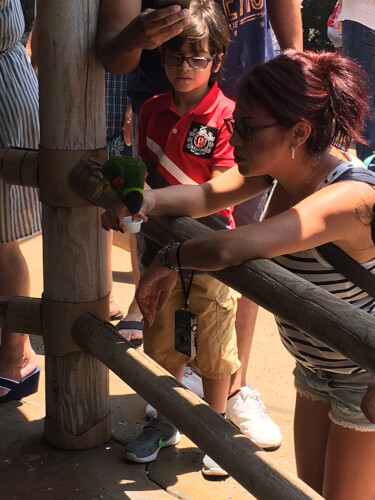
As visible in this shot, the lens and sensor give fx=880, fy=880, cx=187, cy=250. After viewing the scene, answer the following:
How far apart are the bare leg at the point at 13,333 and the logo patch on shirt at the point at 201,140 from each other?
31.0 inches

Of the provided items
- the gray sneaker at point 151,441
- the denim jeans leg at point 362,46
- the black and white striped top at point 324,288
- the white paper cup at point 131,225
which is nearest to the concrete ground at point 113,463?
the gray sneaker at point 151,441

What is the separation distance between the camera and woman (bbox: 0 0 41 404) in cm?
313

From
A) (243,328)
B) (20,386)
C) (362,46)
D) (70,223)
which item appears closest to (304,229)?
(70,223)

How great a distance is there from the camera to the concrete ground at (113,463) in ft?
8.90

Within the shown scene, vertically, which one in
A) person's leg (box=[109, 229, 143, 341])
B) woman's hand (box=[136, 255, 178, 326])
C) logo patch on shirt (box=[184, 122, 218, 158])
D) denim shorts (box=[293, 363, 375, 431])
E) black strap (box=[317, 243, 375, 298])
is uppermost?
logo patch on shirt (box=[184, 122, 218, 158])

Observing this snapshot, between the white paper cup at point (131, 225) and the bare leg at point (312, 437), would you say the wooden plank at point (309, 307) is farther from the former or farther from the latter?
the bare leg at point (312, 437)

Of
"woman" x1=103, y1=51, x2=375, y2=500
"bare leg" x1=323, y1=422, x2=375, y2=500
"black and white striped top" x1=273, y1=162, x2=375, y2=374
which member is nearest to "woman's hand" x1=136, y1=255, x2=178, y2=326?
"woman" x1=103, y1=51, x2=375, y2=500

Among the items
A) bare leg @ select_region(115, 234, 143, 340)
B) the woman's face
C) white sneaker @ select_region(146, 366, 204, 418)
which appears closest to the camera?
the woman's face

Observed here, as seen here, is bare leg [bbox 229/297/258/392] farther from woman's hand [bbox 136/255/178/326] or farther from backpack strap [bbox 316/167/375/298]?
backpack strap [bbox 316/167/375/298]

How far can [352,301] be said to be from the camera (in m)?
2.11

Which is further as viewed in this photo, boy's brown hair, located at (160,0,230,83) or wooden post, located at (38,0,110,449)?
boy's brown hair, located at (160,0,230,83)

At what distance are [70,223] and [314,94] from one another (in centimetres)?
97

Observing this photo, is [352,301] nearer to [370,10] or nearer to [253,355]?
[253,355]

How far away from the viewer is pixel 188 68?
2902 millimetres
